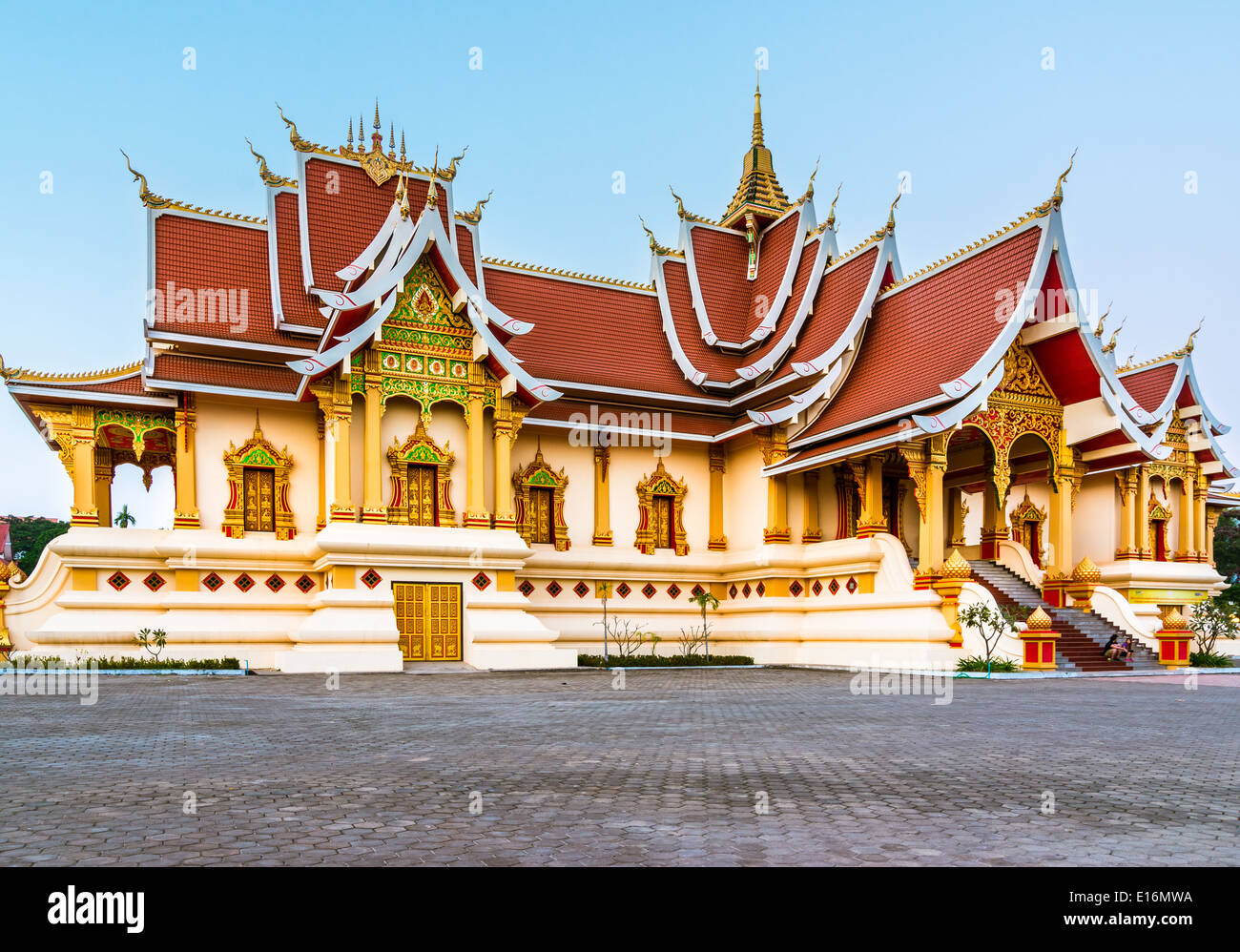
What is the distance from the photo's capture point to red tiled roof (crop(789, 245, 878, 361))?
2284 centimetres

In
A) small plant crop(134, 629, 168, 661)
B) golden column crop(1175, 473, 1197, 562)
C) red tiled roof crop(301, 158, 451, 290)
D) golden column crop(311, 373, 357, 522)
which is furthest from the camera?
golden column crop(1175, 473, 1197, 562)

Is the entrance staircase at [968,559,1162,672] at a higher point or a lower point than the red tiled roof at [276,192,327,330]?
lower

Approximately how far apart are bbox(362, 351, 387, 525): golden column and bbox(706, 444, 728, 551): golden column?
26.0ft

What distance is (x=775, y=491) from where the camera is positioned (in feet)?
72.1

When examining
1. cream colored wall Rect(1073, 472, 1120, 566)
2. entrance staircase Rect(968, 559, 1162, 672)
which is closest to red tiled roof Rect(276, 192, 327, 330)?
entrance staircase Rect(968, 559, 1162, 672)

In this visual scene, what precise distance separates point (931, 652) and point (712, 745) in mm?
11416

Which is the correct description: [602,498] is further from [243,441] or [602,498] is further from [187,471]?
[187,471]

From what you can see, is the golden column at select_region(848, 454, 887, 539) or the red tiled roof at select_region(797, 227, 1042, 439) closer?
the red tiled roof at select_region(797, 227, 1042, 439)

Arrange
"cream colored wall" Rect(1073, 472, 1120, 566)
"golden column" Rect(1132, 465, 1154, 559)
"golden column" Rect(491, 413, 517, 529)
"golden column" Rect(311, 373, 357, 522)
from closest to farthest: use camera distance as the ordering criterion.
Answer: "golden column" Rect(311, 373, 357, 522) < "golden column" Rect(491, 413, 517, 529) < "golden column" Rect(1132, 465, 1154, 559) < "cream colored wall" Rect(1073, 472, 1120, 566)

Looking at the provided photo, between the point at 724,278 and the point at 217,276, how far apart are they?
12.4 meters

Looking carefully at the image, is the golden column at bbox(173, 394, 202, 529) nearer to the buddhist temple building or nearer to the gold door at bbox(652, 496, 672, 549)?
the buddhist temple building

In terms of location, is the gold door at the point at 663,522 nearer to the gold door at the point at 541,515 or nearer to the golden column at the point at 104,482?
the gold door at the point at 541,515
